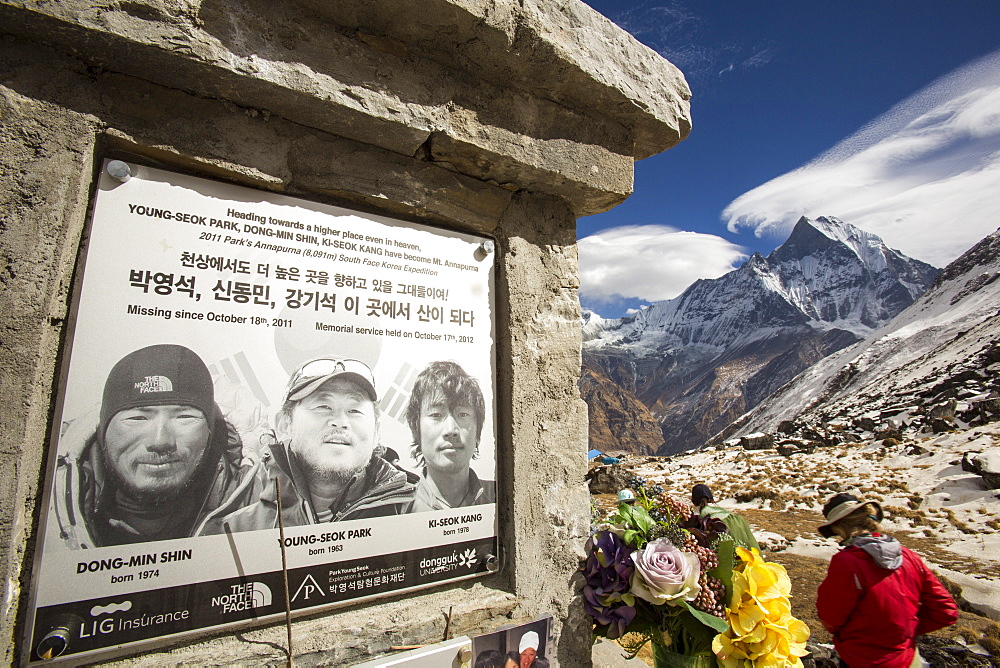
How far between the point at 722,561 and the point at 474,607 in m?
1.00

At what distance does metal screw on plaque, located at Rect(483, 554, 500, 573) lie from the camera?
2.11 metres

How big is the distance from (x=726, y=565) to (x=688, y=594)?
212 millimetres

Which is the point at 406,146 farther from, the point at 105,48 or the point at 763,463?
the point at 763,463

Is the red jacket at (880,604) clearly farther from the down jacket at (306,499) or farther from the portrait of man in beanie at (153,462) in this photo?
the portrait of man in beanie at (153,462)

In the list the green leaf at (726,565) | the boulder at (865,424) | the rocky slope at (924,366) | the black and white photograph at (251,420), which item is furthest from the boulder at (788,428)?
Result: the black and white photograph at (251,420)

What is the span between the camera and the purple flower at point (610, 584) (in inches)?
79.9

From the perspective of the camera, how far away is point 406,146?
212 cm

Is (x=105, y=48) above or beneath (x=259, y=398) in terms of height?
above

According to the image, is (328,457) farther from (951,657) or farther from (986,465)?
(986,465)

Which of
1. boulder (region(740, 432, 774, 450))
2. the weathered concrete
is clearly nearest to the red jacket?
the weathered concrete

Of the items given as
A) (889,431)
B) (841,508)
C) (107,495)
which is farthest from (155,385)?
(889,431)

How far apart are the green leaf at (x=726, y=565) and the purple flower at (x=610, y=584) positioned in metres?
0.33

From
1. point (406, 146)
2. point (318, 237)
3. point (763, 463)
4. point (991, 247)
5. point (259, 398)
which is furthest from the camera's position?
point (991, 247)

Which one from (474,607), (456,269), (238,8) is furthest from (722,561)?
(238,8)
